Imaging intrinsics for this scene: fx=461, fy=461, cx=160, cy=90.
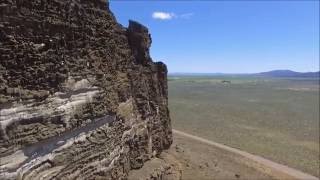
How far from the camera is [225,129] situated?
207 feet

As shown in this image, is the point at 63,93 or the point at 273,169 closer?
the point at 63,93

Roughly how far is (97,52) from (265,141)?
39966 millimetres

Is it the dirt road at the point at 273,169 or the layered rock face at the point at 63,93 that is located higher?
the layered rock face at the point at 63,93

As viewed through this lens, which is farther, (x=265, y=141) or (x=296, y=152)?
A: (x=265, y=141)

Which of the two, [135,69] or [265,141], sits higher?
[135,69]

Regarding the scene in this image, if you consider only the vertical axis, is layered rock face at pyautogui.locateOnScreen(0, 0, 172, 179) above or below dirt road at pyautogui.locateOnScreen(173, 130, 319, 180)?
above

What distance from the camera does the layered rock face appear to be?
48.2 feet

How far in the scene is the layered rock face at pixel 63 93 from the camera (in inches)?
Answer: 579

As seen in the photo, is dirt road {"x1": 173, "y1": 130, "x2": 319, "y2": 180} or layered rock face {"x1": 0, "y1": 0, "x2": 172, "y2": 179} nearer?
layered rock face {"x1": 0, "y1": 0, "x2": 172, "y2": 179}

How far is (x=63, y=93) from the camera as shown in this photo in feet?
55.6

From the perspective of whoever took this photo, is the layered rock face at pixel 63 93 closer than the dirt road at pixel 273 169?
Yes

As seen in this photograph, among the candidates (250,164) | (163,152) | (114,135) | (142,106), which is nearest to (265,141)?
(250,164)

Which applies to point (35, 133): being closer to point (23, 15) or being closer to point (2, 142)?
point (2, 142)

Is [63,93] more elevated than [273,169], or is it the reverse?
[63,93]
